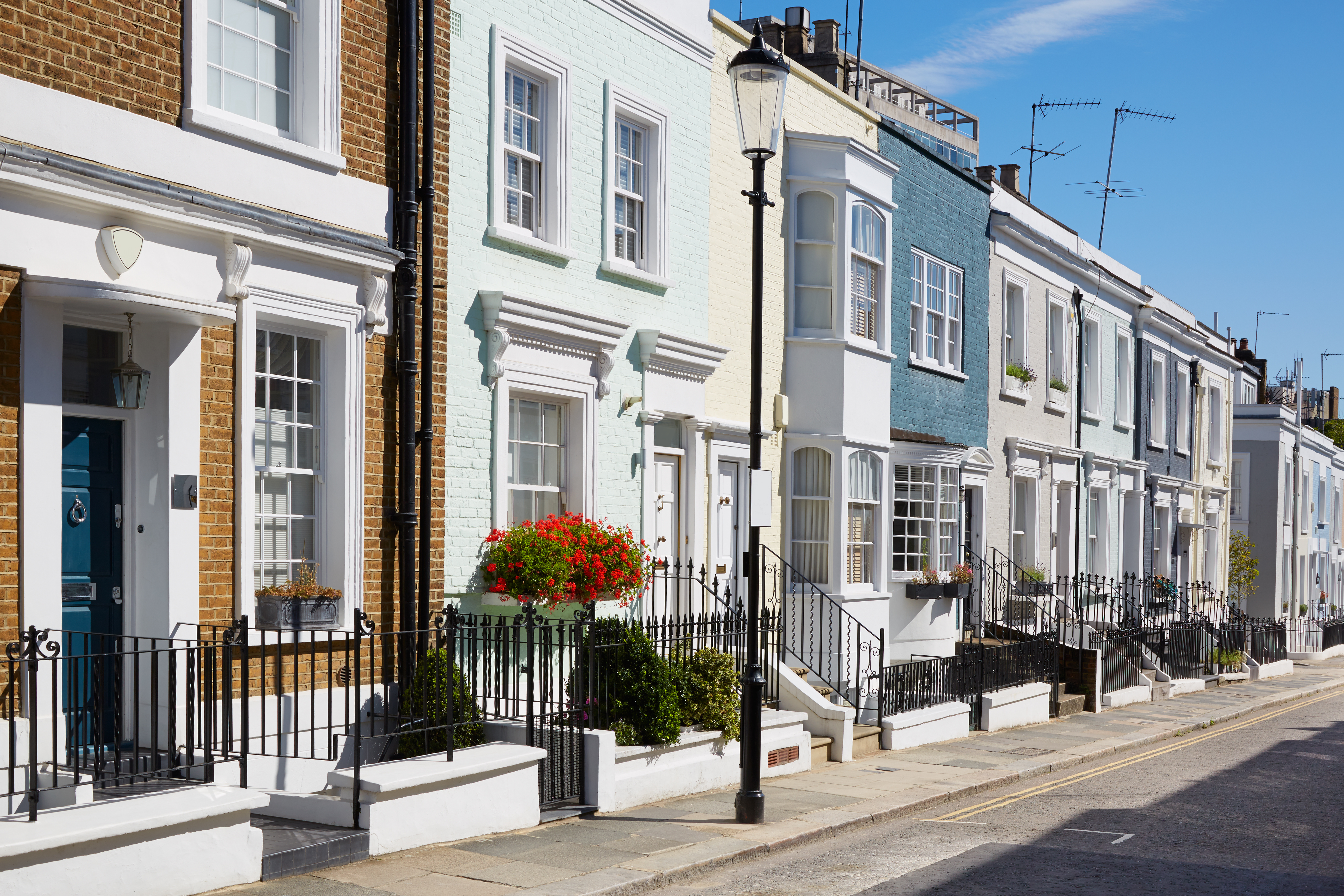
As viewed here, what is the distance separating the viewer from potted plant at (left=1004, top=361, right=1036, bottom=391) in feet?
73.3

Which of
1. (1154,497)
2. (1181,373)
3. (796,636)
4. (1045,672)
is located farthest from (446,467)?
(1181,373)

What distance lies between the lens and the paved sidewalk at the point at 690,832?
7.73 m

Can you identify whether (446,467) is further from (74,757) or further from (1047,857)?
(1047,857)

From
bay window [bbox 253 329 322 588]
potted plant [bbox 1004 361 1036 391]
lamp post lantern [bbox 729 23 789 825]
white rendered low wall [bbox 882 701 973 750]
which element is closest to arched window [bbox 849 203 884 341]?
white rendered low wall [bbox 882 701 973 750]

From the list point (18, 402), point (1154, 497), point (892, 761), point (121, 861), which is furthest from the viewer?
point (1154, 497)

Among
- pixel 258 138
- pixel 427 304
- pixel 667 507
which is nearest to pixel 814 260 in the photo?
pixel 667 507

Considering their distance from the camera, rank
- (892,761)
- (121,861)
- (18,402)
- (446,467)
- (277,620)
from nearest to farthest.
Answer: (121,861), (18,402), (277,620), (446,467), (892,761)

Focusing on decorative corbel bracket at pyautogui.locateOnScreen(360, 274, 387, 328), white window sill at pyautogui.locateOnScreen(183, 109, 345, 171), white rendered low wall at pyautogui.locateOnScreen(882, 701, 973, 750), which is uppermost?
white window sill at pyautogui.locateOnScreen(183, 109, 345, 171)

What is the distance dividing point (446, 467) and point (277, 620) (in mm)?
2168

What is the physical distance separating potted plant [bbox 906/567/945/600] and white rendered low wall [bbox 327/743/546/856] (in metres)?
9.40

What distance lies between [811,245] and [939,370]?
155 inches

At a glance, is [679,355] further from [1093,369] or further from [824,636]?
[1093,369]

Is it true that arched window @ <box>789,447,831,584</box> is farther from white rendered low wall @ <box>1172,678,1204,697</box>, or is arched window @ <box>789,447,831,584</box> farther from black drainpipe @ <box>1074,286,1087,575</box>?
white rendered low wall @ <box>1172,678,1204,697</box>

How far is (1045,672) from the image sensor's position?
1956 cm
